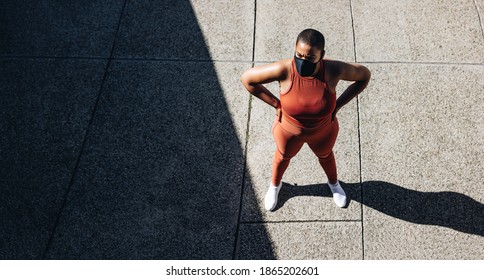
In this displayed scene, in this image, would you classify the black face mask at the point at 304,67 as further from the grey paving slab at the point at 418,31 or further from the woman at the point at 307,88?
the grey paving slab at the point at 418,31

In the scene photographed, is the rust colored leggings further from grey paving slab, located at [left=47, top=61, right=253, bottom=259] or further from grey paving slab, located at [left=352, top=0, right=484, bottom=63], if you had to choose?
grey paving slab, located at [left=352, top=0, right=484, bottom=63]

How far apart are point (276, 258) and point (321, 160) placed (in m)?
0.99

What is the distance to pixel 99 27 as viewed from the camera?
5.28m

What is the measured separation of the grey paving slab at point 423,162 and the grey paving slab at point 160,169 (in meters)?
1.37

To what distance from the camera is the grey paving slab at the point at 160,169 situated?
3.89 metres

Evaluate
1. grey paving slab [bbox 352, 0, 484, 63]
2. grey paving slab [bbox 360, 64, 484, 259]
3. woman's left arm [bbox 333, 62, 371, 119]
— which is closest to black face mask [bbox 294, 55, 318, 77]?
woman's left arm [bbox 333, 62, 371, 119]

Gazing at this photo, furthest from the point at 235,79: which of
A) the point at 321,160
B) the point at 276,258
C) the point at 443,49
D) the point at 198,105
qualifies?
the point at 443,49

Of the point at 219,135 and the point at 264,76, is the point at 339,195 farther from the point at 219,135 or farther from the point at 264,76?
the point at 264,76

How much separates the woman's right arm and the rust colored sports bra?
86mm

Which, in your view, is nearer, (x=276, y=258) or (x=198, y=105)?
(x=276, y=258)

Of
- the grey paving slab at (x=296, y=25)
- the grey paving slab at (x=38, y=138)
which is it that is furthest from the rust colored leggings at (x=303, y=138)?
the grey paving slab at (x=38, y=138)

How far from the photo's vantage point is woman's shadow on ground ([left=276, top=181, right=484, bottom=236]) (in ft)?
12.6
